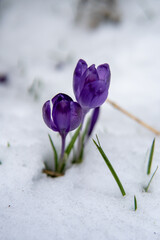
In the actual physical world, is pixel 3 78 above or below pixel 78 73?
below

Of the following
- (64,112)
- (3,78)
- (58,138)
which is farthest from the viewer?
(3,78)

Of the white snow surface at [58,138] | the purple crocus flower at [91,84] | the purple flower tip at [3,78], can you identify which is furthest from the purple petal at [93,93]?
the purple flower tip at [3,78]

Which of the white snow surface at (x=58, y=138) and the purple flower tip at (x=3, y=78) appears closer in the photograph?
the white snow surface at (x=58, y=138)

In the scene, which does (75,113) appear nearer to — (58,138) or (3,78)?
(58,138)

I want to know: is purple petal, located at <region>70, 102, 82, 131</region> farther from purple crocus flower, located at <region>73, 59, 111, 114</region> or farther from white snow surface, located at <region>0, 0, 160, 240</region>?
white snow surface, located at <region>0, 0, 160, 240</region>

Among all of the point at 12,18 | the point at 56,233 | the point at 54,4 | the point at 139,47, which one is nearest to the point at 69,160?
the point at 56,233

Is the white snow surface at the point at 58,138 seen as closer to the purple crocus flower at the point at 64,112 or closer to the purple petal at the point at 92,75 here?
the purple crocus flower at the point at 64,112

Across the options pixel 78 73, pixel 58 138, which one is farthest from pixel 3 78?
pixel 78 73

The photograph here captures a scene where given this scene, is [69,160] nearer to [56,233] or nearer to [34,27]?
[56,233]

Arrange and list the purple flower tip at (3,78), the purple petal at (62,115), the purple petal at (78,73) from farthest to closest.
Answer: the purple flower tip at (3,78) → the purple petal at (78,73) → the purple petal at (62,115)
